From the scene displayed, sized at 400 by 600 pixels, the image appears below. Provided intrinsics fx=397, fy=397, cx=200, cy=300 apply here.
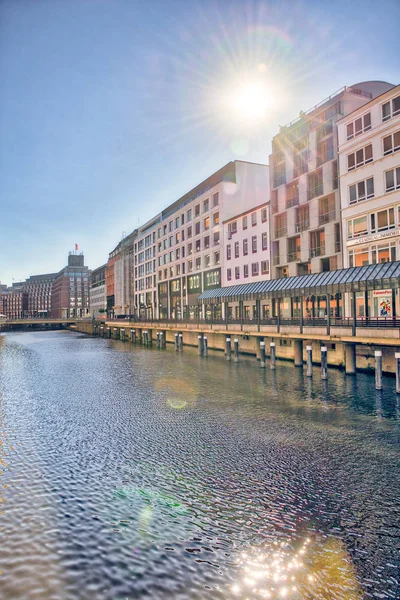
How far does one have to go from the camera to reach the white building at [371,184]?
35.2 metres

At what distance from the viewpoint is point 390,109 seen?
117 ft

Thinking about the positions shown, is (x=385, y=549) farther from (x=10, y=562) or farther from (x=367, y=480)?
(x=10, y=562)

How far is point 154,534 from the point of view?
10461mm

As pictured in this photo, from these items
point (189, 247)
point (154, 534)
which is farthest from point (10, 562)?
point (189, 247)

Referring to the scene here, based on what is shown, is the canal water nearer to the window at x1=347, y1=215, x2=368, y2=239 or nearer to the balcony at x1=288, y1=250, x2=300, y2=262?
the window at x1=347, y1=215, x2=368, y2=239

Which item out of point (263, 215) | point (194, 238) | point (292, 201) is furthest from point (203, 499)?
point (194, 238)

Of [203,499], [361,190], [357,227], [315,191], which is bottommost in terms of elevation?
[203,499]

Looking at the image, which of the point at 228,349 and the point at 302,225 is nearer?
the point at 228,349

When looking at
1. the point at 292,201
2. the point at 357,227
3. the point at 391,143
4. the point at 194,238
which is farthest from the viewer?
the point at 194,238

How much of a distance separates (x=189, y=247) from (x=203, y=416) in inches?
2524

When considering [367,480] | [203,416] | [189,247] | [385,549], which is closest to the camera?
[385,549]

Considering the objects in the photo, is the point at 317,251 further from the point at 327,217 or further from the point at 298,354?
the point at 298,354

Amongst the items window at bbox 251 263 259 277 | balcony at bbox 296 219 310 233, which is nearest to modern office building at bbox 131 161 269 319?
window at bbox 251 263 259 277

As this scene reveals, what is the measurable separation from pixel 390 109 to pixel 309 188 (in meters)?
13.9
